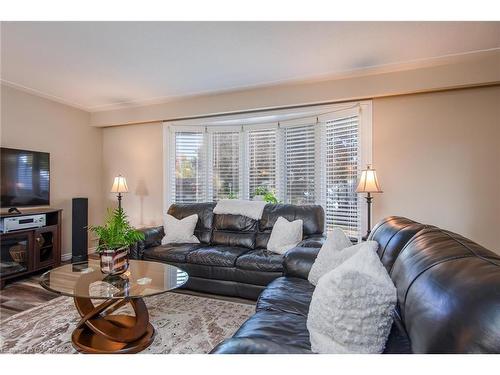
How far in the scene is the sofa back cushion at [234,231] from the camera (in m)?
3.45

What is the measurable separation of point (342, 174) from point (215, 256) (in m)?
2.00

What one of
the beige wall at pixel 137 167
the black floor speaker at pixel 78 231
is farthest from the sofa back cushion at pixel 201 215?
the black floor speaker at pixel 78 231

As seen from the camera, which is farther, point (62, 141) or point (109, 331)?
point (62, 141)


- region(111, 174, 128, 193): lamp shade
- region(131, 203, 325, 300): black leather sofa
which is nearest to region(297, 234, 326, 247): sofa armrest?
region(131, 203, 325, 300): black leather sofa

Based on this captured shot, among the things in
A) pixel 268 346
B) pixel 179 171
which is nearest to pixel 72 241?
pixel 179 171

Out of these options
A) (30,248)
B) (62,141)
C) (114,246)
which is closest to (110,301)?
(114,246)

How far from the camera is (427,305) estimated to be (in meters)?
0.92

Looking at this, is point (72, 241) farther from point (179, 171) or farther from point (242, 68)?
point (242, 68)

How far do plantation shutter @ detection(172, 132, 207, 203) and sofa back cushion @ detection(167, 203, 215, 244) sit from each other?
2.40 ft

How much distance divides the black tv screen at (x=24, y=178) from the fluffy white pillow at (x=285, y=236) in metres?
3.40

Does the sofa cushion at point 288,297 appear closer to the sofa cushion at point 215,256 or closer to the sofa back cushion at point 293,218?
the sofa cushion at point 215,256

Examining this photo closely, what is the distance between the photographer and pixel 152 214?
4.84 metres

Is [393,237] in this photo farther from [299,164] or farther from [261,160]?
[261,160]

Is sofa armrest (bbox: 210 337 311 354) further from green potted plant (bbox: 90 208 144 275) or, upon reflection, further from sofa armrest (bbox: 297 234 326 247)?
sofa armrest (bbox: 297 234 326 247)
